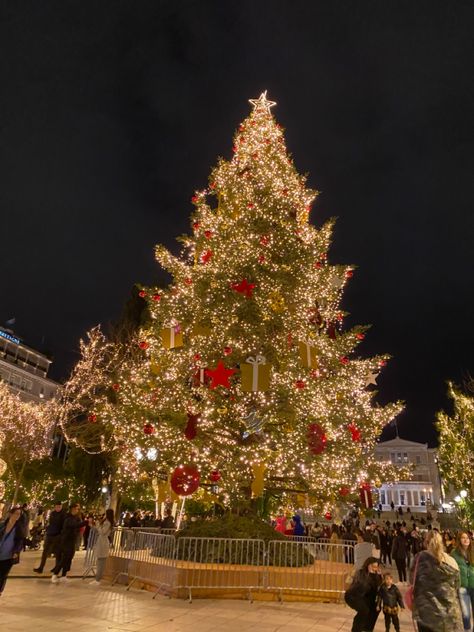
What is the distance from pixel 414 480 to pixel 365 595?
93.7 m

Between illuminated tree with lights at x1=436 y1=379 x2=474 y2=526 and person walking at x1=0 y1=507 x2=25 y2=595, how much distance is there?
27.7 meters

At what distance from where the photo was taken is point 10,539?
7.32 meters

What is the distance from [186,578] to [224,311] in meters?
7.43

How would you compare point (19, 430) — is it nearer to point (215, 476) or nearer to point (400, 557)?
point (215, 476)

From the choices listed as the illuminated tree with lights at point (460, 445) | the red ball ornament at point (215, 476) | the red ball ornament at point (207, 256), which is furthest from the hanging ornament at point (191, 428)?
the illuminated tree with lights at point (460, 445)

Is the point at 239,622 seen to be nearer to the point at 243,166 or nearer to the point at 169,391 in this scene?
the point at 169,391

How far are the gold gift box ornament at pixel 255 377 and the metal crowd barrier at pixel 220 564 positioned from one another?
11.8 ft

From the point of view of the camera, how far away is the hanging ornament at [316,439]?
1245 cm

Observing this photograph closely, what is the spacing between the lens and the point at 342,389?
14133 millimetres

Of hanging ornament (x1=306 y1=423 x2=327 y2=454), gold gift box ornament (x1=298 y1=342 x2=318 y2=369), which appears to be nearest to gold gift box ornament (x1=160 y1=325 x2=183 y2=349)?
gold gift box ornament (x1=298 y1=342 x2=318 y2=369)

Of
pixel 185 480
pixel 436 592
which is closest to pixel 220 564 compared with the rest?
pixel 185 480

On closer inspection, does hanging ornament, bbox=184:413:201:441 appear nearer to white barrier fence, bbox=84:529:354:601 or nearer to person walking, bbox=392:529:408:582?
white barrier fence, bbox=84:529:354:601

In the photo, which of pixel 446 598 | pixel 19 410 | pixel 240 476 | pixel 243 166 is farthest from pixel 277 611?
pixel 19 410

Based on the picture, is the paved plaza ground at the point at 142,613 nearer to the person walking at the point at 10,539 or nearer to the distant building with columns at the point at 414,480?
the person walking at the point at 10,539
